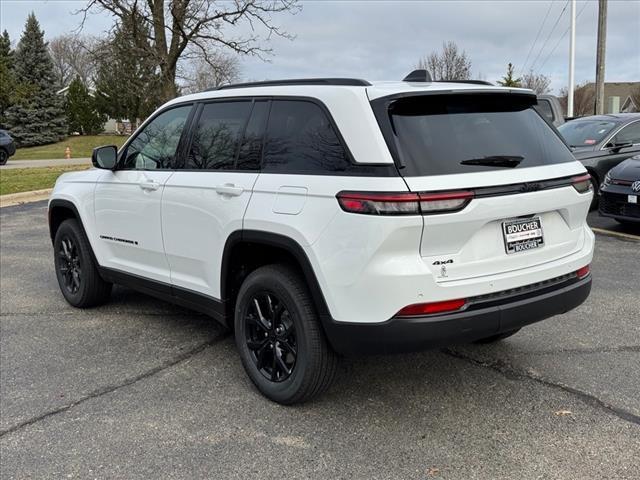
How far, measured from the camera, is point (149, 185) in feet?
14.8

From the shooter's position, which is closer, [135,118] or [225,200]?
[225,200]

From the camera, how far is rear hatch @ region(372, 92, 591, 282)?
3004 millimetres

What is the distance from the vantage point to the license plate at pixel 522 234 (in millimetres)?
3209

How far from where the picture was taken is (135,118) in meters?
48.5

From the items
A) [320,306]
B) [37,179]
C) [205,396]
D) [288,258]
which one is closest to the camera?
[320,306]

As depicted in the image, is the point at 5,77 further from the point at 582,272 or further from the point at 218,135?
the point at 582,272

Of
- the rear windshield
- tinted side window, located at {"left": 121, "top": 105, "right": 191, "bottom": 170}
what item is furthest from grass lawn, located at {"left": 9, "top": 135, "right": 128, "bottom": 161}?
the rear windshield

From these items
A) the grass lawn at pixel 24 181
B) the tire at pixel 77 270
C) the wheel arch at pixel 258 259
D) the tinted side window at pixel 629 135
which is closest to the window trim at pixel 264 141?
the wheel arch at pixel 258 259

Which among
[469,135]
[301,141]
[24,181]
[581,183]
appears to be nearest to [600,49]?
[24,181]

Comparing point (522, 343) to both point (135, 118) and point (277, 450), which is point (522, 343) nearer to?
point (277, 450)

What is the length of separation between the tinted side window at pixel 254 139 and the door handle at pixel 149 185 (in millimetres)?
887

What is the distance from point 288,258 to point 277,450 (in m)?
1.04

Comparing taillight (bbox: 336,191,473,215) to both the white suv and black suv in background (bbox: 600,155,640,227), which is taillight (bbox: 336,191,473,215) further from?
black suv in background (bbox: 600,155,640,227)

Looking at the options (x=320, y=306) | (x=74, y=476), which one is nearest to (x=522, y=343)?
(x=320, y=306)
